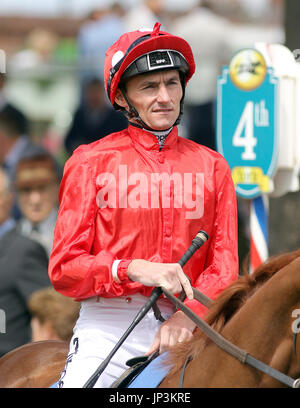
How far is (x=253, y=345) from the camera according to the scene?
2709mm

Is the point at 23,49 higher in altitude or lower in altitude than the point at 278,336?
higher

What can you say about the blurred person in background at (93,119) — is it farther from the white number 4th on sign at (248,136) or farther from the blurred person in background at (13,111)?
the white number 4th on sign at (248,136)

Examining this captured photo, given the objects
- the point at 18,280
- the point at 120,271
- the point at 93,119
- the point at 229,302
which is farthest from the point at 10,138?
the point at 229,302

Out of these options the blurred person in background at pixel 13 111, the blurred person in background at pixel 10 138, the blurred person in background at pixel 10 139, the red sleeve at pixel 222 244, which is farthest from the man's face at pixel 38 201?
the red sleeve at pixel 222 244

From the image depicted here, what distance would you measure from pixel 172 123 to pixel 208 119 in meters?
4.87

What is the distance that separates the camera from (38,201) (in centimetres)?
736

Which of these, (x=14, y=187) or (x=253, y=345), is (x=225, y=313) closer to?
(x=253, y=345)

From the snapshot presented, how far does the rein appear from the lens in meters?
2.57

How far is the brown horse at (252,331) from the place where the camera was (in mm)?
2635

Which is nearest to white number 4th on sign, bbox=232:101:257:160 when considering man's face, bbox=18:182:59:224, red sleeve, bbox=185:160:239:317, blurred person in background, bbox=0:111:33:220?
red sleeve, bbox=185:160:239:317

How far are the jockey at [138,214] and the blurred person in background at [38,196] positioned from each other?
13.2 feet

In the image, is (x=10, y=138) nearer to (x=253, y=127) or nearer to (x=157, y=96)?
(x=253, y=127)

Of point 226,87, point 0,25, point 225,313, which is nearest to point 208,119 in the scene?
point 226,87

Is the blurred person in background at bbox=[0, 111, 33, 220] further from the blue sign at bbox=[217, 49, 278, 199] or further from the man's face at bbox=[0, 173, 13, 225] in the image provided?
the blue sign at bbox=[217, 49, 278, 199]
